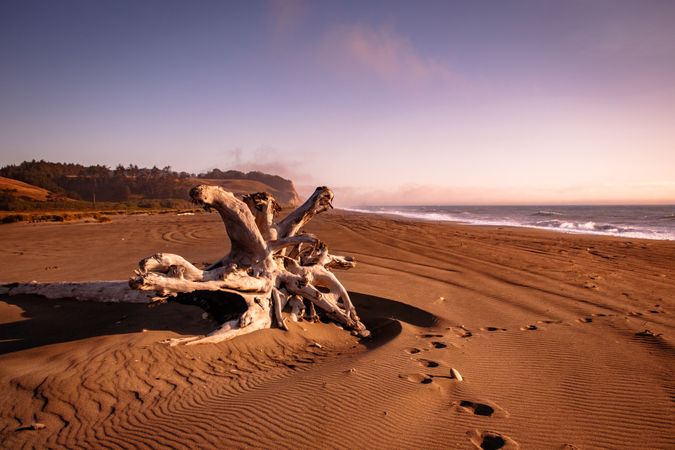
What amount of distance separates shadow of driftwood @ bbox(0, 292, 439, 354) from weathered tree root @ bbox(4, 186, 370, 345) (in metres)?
0.21

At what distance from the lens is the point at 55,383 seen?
10.9 ft

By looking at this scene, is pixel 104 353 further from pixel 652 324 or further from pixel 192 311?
pixel 652 324

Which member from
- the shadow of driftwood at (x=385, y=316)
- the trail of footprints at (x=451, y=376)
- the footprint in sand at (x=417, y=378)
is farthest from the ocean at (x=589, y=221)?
the footprint in sand at (x=417, y=378)

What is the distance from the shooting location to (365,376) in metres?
3.79

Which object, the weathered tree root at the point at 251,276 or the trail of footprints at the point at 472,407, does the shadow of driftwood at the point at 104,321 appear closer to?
the weathered tree root at the point at 251,276

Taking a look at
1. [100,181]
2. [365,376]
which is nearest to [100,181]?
[100,181]

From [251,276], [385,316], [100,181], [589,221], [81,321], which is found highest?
[100,181]

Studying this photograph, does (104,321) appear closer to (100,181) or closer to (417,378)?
(417,378)

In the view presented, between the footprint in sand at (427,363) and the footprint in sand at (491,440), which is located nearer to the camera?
the footprint in sand at (491,440)

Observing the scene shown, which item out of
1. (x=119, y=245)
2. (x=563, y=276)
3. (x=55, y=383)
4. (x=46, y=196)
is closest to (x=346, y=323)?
(x=55, y=383)

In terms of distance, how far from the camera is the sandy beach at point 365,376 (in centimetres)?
284

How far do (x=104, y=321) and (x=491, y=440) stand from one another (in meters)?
5.19

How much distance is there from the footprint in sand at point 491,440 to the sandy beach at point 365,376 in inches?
0.5

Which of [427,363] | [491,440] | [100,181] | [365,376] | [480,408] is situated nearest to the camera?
[491,440]
